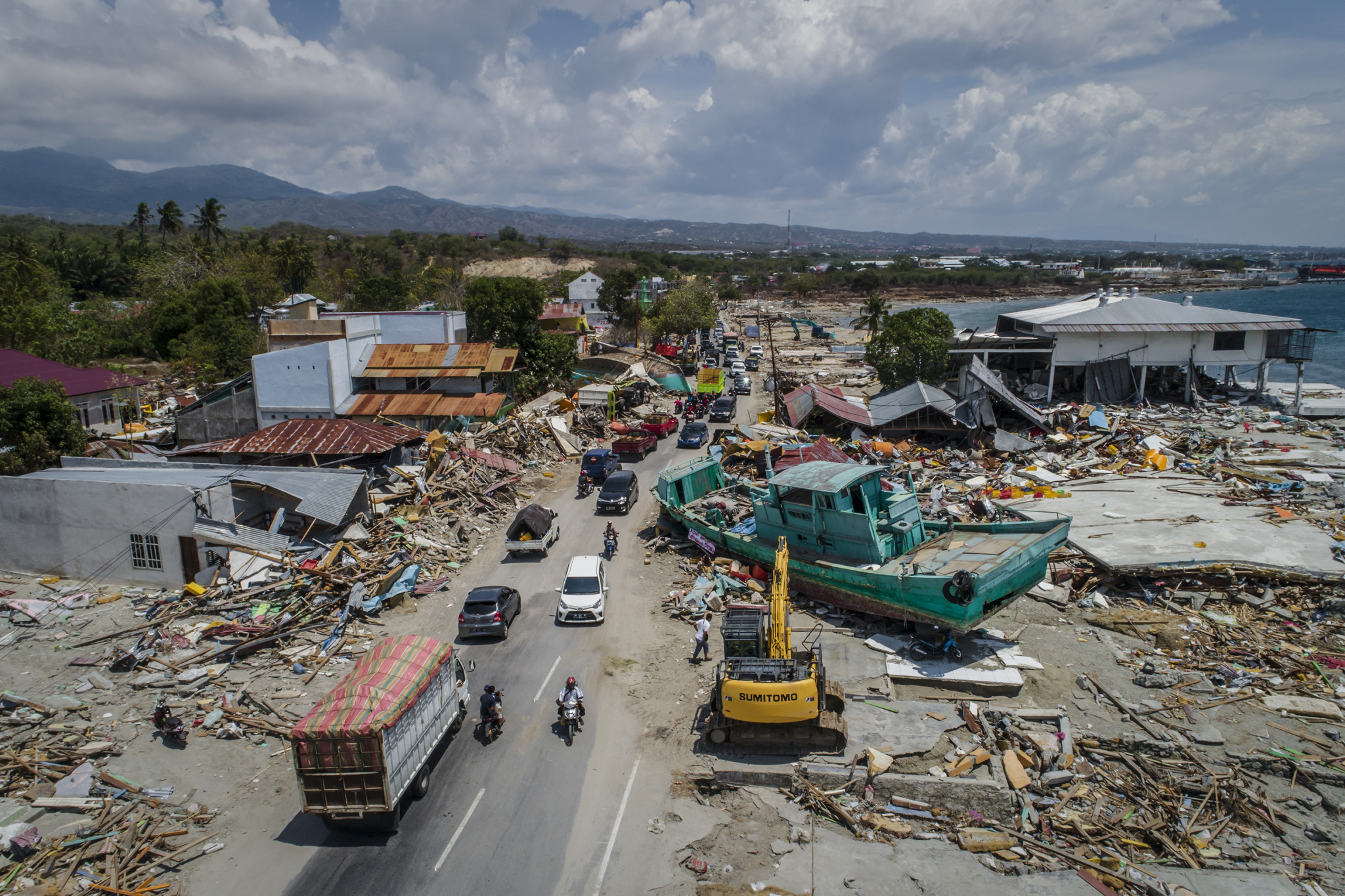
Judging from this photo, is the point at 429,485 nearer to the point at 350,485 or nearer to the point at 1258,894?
the point at 350,485

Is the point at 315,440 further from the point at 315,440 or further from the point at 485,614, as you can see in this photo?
the point at 485,614

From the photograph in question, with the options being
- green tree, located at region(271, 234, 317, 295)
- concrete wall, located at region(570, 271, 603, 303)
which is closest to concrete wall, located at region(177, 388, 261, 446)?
green tree, located at region(271, 234, 317, 295)

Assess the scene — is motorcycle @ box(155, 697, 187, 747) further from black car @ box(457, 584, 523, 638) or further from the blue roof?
the blue roof

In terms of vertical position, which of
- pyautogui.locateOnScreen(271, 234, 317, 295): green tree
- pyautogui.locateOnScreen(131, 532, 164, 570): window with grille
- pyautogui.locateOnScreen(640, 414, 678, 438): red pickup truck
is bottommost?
pyautogui.locateOnScreen(131, 532, 164, 570): window with grille

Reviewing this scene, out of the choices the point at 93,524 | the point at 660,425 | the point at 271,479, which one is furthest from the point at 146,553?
the point at 660,425

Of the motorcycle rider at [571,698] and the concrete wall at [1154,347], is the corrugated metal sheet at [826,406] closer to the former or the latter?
the concrete wall at [1154,347]

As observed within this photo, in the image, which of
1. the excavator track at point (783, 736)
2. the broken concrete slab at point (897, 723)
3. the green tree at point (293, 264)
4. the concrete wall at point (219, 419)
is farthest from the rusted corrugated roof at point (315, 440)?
the green tree at point (293, 264)
